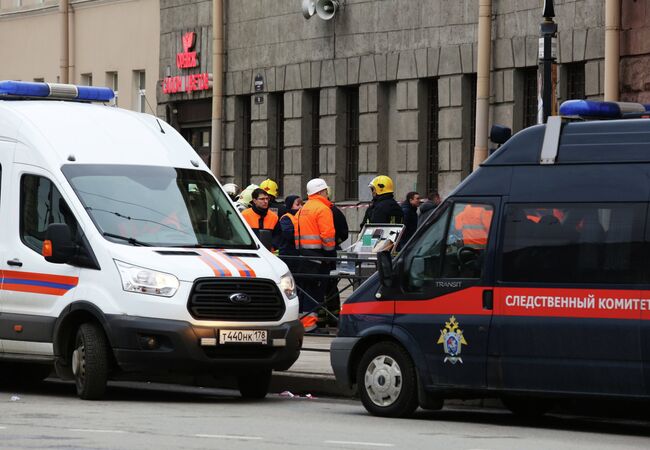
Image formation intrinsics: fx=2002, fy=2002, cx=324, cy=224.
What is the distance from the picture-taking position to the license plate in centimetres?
1600

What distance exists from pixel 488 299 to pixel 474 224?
0.62 m

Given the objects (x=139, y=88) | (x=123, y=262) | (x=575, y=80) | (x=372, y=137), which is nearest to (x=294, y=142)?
(x=372, y=137)

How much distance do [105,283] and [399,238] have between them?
22.6 feet

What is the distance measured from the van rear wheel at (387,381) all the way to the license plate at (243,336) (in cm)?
129

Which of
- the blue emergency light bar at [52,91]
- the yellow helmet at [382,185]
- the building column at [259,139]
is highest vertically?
the building column at [259,139]

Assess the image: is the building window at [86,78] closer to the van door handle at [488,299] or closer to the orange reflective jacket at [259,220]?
the orange reflective jacket at [259,220]

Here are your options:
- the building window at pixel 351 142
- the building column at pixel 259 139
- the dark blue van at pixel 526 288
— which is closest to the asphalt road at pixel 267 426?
the dark blue van at pixel 526 288

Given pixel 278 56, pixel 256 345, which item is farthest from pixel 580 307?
pixel 278 56

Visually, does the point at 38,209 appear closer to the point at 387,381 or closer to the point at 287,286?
the point at 287,286

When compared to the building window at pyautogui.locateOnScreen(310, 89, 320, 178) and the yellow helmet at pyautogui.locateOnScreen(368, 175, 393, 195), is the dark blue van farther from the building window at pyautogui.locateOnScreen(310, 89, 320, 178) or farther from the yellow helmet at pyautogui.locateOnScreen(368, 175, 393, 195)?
the building window at pyautogui.locateOnScreen(310, 89, 320, 178)

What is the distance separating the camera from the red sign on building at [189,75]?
41906 mm

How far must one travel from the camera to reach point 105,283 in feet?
52.5

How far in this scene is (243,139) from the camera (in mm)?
41594

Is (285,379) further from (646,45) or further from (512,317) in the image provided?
(646,45)
